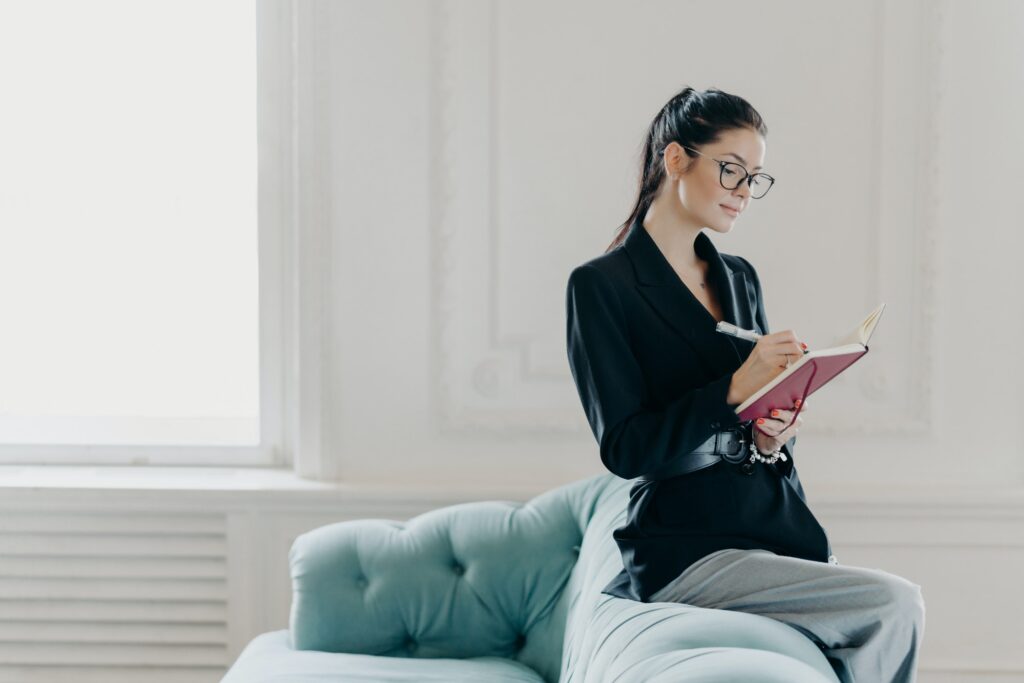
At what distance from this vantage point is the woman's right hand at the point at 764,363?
152cm

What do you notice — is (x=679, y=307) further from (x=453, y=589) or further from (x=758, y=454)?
(x=453, y=589)

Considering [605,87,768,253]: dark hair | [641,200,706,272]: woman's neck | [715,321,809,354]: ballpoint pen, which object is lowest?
[715,321,809,354]: ballpoint pen

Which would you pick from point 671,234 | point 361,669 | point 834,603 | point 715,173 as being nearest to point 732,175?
point 715,173

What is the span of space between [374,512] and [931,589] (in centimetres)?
146

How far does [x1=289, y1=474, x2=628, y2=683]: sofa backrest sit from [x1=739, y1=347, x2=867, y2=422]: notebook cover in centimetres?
64

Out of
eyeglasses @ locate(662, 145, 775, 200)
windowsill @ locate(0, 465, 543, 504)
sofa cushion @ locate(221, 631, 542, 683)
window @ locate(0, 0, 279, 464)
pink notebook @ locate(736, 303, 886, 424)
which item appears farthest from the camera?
window @ locate(0, 0, 279, 464)

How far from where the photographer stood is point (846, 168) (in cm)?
258

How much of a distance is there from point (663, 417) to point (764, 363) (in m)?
0.18

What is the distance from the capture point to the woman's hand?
1589mm

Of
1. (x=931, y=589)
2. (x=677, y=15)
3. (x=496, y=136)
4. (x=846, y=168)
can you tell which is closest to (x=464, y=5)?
(x=496, y=136)

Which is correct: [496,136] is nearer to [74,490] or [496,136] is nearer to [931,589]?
[74,490]

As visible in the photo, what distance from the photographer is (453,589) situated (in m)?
2.23

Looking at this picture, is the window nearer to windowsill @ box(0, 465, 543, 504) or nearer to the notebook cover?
windowsill @ box(0, 465, 543, 504)

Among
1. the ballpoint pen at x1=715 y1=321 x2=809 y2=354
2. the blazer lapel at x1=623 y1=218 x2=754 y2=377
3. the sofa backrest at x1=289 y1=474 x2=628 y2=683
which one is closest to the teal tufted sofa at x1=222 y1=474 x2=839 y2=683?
the sofa backrest at x1=289 y1=474 x2=628 y2=683
